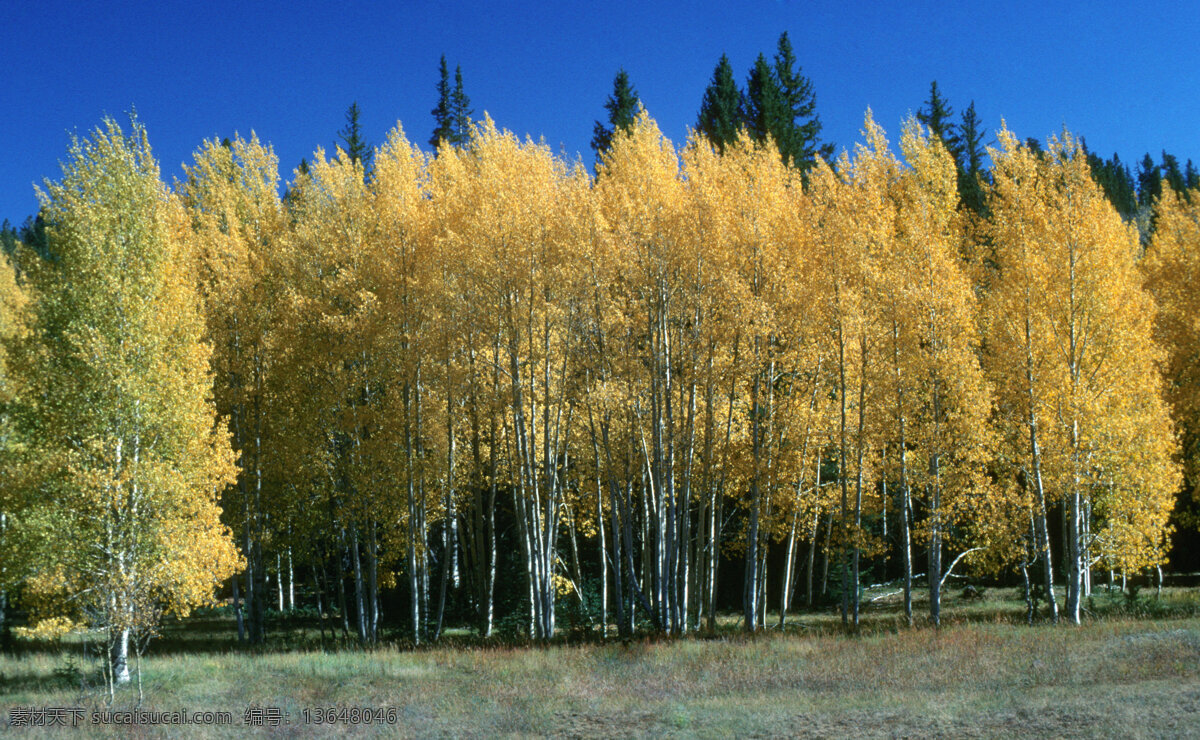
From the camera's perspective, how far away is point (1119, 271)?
17.4 meters

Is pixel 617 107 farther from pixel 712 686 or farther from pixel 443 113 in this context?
pixel 712 686

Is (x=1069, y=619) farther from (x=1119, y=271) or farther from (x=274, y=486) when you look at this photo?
(x=274, y=486)

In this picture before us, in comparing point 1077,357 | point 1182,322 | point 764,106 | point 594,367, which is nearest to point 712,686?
point 594,367

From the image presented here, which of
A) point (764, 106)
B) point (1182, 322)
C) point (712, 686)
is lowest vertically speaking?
point (712, 686)

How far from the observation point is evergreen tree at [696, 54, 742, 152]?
36812 mm

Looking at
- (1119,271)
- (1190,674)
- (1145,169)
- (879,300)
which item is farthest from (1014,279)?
(1145,169)

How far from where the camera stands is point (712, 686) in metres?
11.8

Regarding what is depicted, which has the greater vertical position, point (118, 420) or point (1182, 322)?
point (1182, 322)

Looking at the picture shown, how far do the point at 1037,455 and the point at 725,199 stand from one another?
8769mm

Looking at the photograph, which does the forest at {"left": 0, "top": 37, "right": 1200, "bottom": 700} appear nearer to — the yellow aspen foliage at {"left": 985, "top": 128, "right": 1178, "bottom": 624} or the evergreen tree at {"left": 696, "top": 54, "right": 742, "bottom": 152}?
the yellow aspen foliage at {"left": 985, "top": 128, "right": 1178, "bottom": 624}

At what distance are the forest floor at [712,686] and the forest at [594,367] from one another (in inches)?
55.0

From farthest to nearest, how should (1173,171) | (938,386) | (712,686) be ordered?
(1173,171) → (938,386) → (712,686)

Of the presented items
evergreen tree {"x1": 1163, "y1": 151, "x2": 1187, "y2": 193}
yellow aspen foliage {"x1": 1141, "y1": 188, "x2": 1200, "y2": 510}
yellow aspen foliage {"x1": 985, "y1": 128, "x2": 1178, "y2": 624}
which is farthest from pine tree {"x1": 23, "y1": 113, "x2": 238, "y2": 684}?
evergreen tree {"x1": 1163, "y1": 151, "x2": 1187, "y2": 193}

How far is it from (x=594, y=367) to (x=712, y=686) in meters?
8.72
